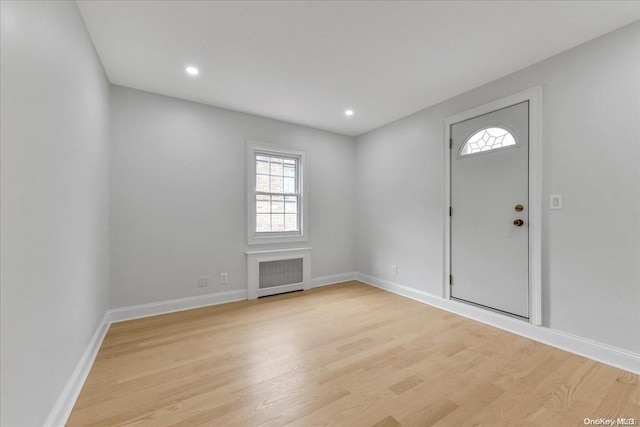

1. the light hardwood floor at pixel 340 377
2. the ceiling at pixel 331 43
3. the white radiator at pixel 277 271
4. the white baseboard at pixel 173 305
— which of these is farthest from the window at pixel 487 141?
the white baseboard at pixel 173 305

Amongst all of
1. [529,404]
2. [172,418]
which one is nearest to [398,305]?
[529,404]

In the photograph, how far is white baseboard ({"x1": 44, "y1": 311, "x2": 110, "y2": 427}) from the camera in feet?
4.36

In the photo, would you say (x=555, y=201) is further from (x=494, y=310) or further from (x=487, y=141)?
(x=494, y=310)

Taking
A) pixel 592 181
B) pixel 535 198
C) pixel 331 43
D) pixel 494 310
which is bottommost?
pixel 494 310

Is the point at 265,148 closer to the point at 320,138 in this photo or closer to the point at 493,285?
the point at 320,138

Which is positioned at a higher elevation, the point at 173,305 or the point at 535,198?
the point at 535,198

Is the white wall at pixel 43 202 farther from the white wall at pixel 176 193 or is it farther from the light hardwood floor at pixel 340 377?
the white wall at pixel 176 193

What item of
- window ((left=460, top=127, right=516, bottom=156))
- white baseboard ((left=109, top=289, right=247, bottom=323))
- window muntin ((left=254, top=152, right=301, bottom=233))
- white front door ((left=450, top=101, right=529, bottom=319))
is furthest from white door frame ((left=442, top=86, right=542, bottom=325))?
white baseboard ((left=109, top=289, right=247, bottom=323))

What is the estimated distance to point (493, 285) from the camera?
2.69 meters

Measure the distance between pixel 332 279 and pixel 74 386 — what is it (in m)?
3.22

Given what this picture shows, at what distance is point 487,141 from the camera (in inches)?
109

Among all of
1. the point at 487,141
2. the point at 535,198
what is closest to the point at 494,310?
the point at 535,198

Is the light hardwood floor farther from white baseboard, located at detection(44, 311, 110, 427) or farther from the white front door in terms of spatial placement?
the white front door

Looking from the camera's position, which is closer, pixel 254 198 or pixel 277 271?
pixel 254 198
